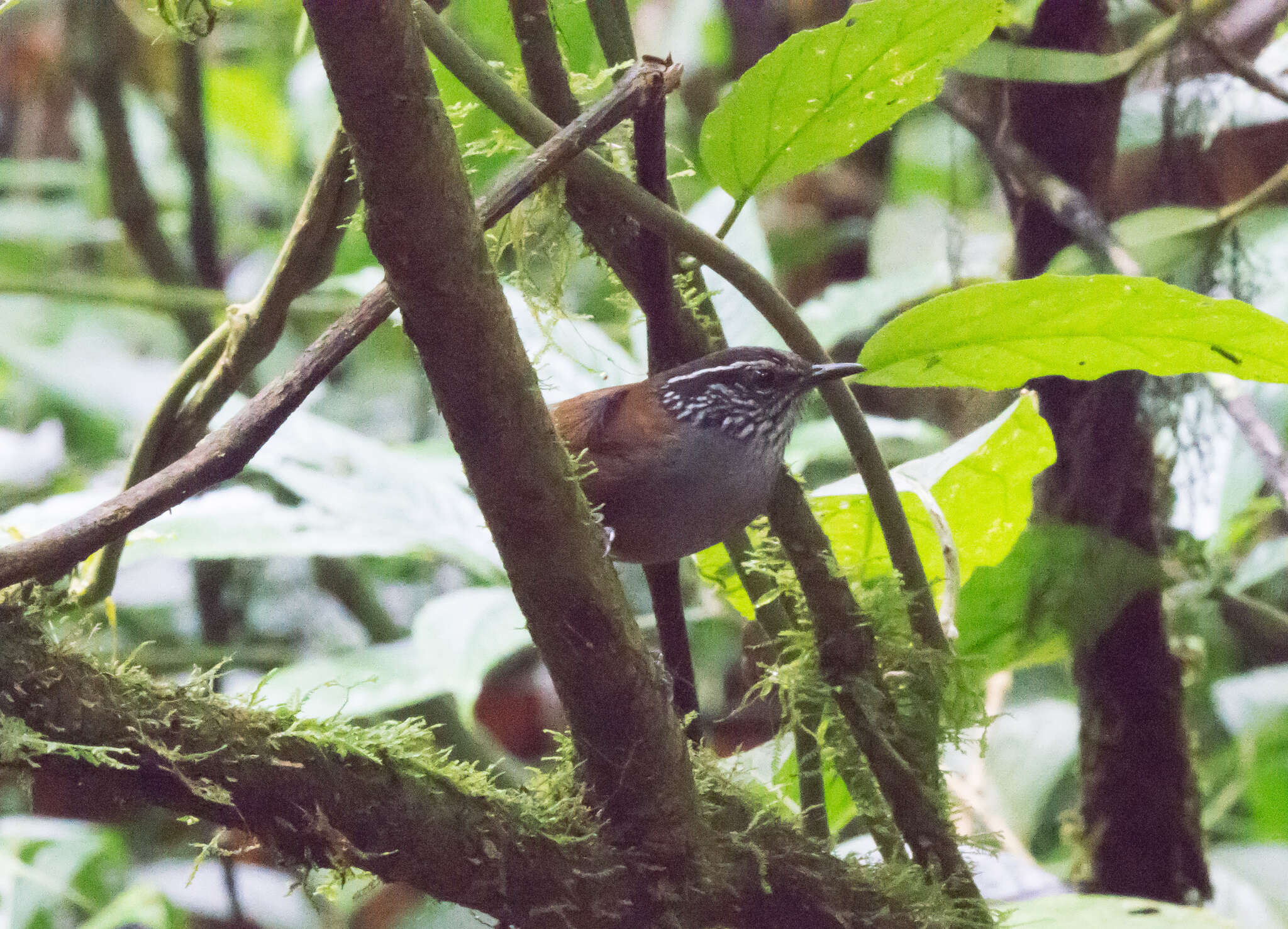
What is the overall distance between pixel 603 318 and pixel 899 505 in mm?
2517

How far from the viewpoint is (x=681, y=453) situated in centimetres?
121

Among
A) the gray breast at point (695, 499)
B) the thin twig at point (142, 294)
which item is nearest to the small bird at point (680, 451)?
the gray breast at point (695, 499)

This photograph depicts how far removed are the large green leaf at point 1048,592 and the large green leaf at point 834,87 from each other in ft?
2.80

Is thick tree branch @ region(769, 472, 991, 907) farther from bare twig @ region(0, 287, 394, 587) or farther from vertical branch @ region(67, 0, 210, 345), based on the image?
vertical branch @ region(67, 0, 210, 345)

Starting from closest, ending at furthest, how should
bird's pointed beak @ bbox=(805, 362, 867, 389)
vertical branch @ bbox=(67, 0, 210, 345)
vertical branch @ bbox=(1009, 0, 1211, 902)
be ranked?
bird's pointed beak @ bbox=(805, 362, 867, 389), vertical branch @ bbox=(1009, 0, 1211, 902), vertical branch @ bbox=(67, 0, 210, 345)

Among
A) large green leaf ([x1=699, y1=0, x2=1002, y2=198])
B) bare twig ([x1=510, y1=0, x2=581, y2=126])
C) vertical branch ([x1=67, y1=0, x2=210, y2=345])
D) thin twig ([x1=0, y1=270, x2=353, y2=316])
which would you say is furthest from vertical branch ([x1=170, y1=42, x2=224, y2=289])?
large green leaf ([x1=699, y1=0, x2=1002, y2=198])

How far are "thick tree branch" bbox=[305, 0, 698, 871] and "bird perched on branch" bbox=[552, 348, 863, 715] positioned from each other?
0.20m

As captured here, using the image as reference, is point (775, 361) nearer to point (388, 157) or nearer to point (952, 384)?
point (952, 384)

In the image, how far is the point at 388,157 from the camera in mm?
723

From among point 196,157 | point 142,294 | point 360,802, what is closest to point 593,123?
point 360,802

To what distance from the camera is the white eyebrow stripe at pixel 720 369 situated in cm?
126

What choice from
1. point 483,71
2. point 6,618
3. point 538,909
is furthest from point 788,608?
point 6,618

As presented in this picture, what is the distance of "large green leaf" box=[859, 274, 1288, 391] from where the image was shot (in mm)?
1006

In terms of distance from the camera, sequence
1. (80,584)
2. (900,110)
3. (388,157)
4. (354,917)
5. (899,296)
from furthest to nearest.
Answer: (354,917) → (899,296) → (80,584) → (900,110) → (388,157)
